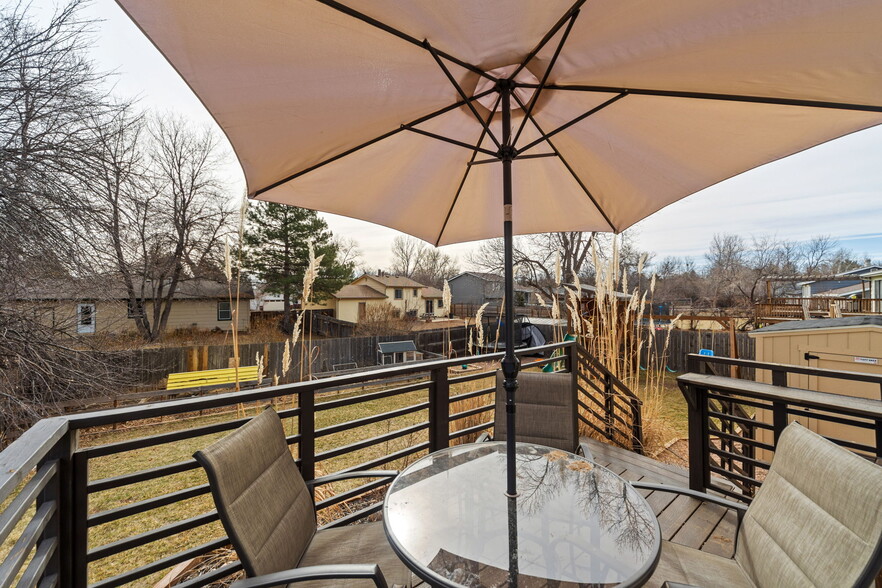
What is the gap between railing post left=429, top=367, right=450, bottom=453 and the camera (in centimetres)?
258

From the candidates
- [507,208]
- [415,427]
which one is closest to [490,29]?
[507,208]

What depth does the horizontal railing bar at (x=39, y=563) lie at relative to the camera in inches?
38.4

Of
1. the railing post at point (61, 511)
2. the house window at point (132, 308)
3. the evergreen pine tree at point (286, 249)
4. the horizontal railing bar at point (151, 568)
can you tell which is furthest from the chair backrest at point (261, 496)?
the evergreen pine tree at point (286, 249)

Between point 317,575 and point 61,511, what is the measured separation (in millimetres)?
1004

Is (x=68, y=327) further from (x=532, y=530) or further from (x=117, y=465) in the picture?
(x=532, y=530)

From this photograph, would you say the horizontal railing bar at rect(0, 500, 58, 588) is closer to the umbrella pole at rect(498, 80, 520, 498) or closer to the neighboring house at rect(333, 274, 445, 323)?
the umbrella pole at rect(498, 80, 520, 498)

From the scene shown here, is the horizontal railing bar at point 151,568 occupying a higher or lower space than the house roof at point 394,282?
lower

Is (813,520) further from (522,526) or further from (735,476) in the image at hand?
(735,476)

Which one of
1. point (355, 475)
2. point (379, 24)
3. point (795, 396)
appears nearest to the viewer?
point (379, 24)

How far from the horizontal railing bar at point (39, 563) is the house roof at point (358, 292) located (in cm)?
2068

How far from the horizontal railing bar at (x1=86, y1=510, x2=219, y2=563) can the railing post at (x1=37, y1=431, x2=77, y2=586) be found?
3.0 inches

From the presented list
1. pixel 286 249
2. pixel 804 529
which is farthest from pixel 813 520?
pixel 286 249

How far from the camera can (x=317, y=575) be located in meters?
1.03

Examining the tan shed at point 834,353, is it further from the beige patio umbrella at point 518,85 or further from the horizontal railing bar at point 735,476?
the beige patio umbrella at point 518,85
